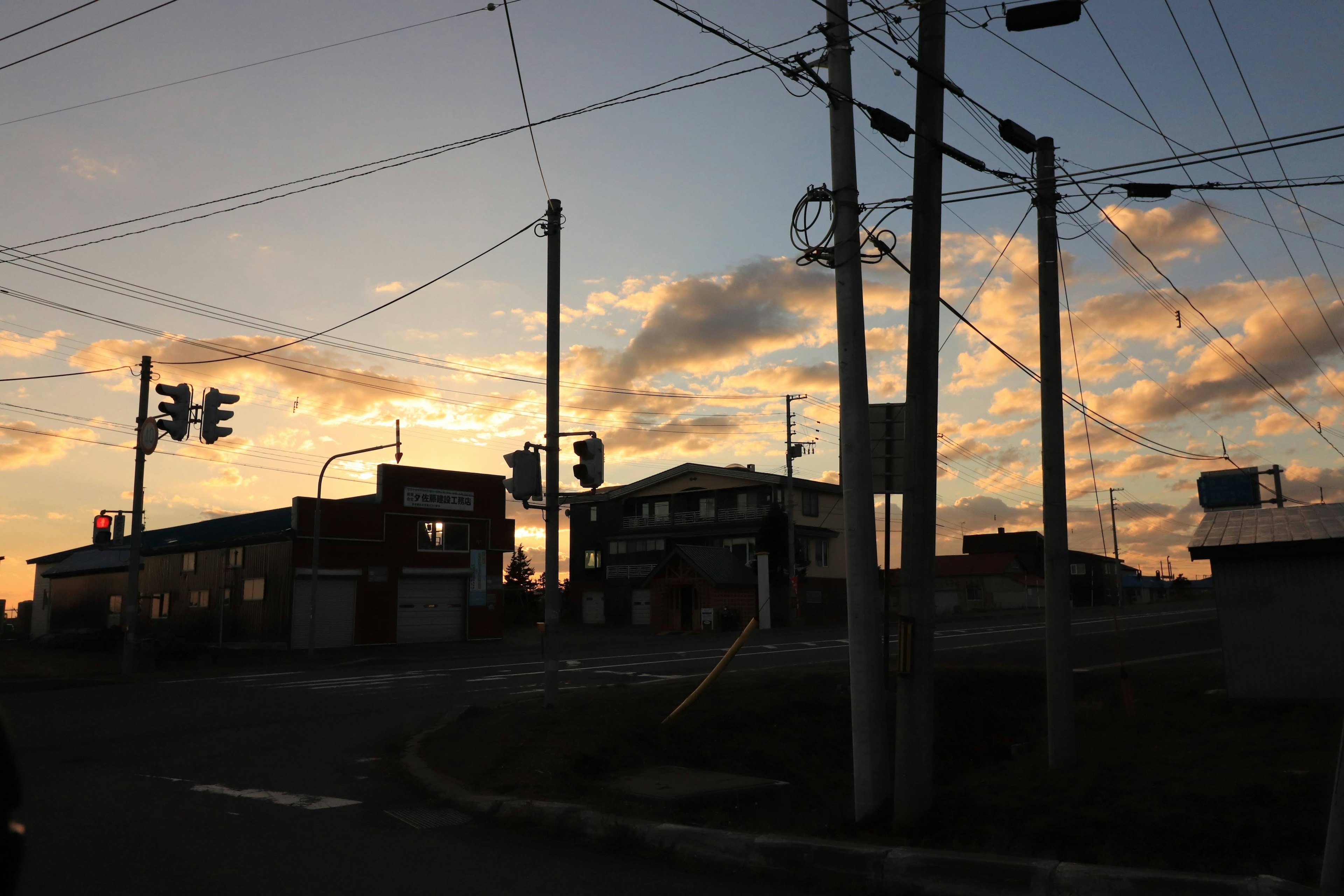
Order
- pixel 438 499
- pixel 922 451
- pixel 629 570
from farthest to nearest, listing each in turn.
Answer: pixel 629 570, pixel 438 499, pixel 922 451

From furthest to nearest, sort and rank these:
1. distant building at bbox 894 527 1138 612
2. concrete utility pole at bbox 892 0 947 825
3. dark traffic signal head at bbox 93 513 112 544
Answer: distant building at bbox 894 527 1138 612, dark traffic signal head at bbox 93 513 112 544, concrete utility pole at bbox 892 0 947 825

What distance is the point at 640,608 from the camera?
65938 millimetres

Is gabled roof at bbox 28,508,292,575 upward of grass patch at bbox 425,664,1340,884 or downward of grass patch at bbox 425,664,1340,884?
upward

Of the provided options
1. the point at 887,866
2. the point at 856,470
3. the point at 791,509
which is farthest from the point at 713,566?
the point at 887,866

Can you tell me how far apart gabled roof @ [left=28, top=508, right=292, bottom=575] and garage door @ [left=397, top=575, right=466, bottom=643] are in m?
6.10

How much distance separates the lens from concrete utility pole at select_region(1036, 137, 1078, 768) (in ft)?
37.7

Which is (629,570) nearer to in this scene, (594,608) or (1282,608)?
(594,608)

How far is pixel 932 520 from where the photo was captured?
8.59 meters

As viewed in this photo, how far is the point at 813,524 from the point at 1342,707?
48.6 metres

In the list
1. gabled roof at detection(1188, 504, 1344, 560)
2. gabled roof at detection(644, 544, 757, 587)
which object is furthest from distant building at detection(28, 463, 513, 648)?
gabled roof at detection(1188, 504, 1344, 560)

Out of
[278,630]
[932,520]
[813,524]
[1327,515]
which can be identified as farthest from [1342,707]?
[813,524]

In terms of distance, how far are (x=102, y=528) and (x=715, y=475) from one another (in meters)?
43.8

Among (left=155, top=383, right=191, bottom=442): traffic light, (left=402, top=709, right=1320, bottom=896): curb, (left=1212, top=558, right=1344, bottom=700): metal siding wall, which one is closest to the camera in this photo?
(left=402, top=709, right=1320, bottom=896): curb

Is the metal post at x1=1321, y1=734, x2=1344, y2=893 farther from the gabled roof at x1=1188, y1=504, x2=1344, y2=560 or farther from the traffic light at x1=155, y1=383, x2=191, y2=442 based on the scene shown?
the traffic light at x1=155, y1=383, x2=191, y2=442
